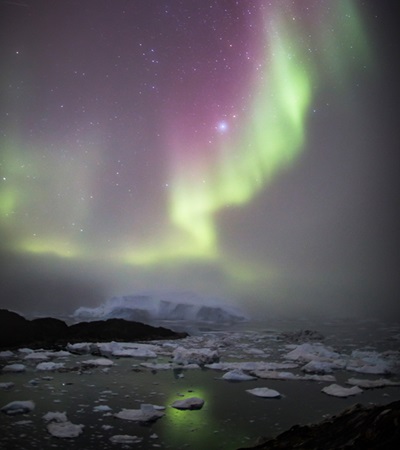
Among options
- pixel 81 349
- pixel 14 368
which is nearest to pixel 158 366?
pixel 14 368

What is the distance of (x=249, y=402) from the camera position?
289 inches

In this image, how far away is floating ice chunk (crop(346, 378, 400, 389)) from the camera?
8961 millimetres

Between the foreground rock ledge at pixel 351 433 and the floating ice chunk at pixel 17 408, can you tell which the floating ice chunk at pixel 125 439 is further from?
the floating ice chunk at pixel 17 408

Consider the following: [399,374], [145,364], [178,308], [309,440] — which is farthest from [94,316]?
[309,440]

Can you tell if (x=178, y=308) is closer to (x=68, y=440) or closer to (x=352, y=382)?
(x=352, y=382)

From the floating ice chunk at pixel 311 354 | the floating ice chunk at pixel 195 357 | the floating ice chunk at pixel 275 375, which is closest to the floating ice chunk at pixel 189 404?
the floating ice chunk at pixel 275 375

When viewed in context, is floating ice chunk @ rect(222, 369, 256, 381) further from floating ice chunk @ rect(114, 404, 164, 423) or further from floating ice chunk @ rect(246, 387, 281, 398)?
floating ice chunk @ rect(114, 404, 164, 423)

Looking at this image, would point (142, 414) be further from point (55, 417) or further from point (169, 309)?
point (169, 309)

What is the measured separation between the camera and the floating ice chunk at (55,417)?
5.75 metres

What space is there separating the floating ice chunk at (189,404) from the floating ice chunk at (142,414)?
59cm

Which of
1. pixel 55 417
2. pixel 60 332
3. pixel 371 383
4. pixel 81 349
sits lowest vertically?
pixel 371 383

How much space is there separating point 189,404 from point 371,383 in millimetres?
5225

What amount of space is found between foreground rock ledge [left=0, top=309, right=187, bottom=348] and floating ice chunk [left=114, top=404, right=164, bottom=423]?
12.8 metres

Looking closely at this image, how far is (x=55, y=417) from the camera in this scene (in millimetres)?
5812
